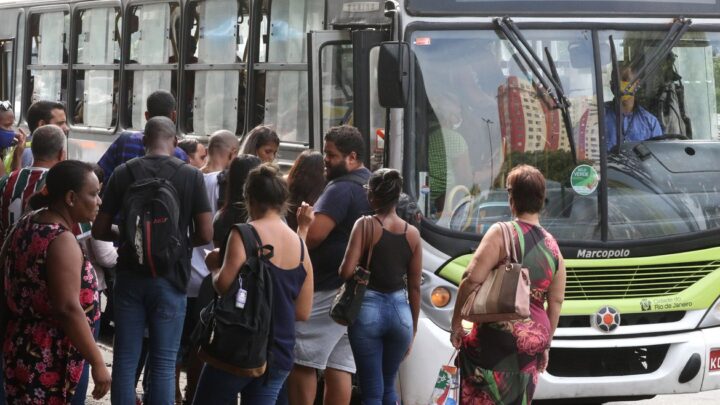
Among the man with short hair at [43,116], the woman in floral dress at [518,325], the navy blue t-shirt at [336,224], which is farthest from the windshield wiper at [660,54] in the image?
the man with short hair at [43,116]

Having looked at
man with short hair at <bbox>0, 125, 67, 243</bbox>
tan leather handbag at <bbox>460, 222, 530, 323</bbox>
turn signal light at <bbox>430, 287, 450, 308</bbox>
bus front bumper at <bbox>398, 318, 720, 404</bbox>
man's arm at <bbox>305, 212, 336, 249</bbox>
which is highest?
man with short hair at <bbox>0, 125, 67, 243</bbox>

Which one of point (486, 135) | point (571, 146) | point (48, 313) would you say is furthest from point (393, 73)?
point (48, 313)

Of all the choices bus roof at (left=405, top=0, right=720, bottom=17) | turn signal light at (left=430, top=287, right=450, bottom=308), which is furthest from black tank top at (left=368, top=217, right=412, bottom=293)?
bus roof at (left=405, top=0, right=720, bottom=17)

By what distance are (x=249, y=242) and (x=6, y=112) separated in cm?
445

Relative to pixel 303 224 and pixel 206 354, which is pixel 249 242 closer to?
pixel 206 354

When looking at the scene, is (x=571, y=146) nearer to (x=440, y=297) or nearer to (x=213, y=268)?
(x=440, y=297)

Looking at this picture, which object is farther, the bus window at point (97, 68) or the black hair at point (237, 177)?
the bus window at point (97, 68)

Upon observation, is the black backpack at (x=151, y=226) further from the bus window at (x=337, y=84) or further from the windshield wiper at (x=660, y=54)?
the windshield wiper at (x=660, y=54)

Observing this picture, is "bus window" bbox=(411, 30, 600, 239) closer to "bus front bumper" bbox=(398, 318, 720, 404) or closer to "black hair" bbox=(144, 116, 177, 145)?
"bus front bumper" bbox=(398, 318, 720, 404)

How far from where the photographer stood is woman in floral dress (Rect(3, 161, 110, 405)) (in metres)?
5.24

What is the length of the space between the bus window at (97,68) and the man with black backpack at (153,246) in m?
6.52

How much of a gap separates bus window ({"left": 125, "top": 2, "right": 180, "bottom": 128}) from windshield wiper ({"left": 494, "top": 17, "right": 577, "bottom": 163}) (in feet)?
13.8

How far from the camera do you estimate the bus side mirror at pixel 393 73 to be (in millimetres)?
7930

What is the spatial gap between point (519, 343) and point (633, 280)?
8.17ft
